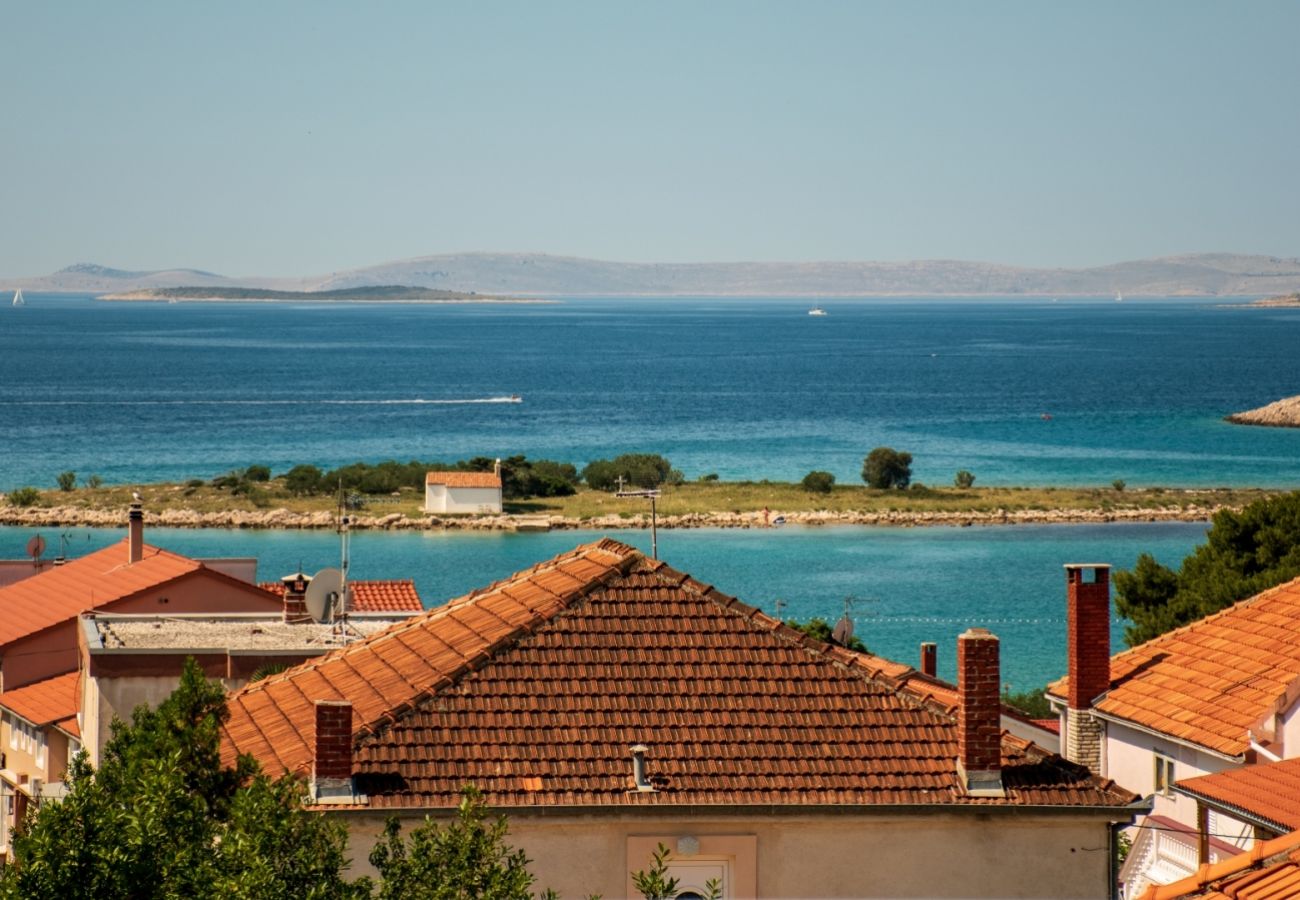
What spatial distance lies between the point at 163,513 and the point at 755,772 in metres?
62.1

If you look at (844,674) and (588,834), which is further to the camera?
(844,674)

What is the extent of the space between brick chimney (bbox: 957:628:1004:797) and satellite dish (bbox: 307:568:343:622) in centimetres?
897

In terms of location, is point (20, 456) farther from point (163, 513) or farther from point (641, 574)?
point (641, 574)

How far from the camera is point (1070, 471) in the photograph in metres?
89.8

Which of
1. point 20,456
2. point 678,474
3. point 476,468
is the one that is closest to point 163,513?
point 476,468

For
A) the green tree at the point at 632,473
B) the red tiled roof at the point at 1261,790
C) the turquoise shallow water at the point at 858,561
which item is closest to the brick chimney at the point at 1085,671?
the red tiled roof at the point at 1261,790

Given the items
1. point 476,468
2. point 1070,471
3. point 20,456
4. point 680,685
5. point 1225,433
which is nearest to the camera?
point 680,685

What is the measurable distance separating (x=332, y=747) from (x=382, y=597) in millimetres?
14353

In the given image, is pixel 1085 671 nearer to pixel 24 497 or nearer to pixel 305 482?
pixel 24 497

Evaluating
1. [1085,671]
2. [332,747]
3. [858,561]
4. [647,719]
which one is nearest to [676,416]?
[858,561]

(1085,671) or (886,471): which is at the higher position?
(886,471)

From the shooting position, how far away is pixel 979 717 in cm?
1067

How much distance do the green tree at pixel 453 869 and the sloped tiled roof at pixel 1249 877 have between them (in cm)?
290

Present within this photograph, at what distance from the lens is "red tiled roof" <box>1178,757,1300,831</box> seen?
10720 millimetres
